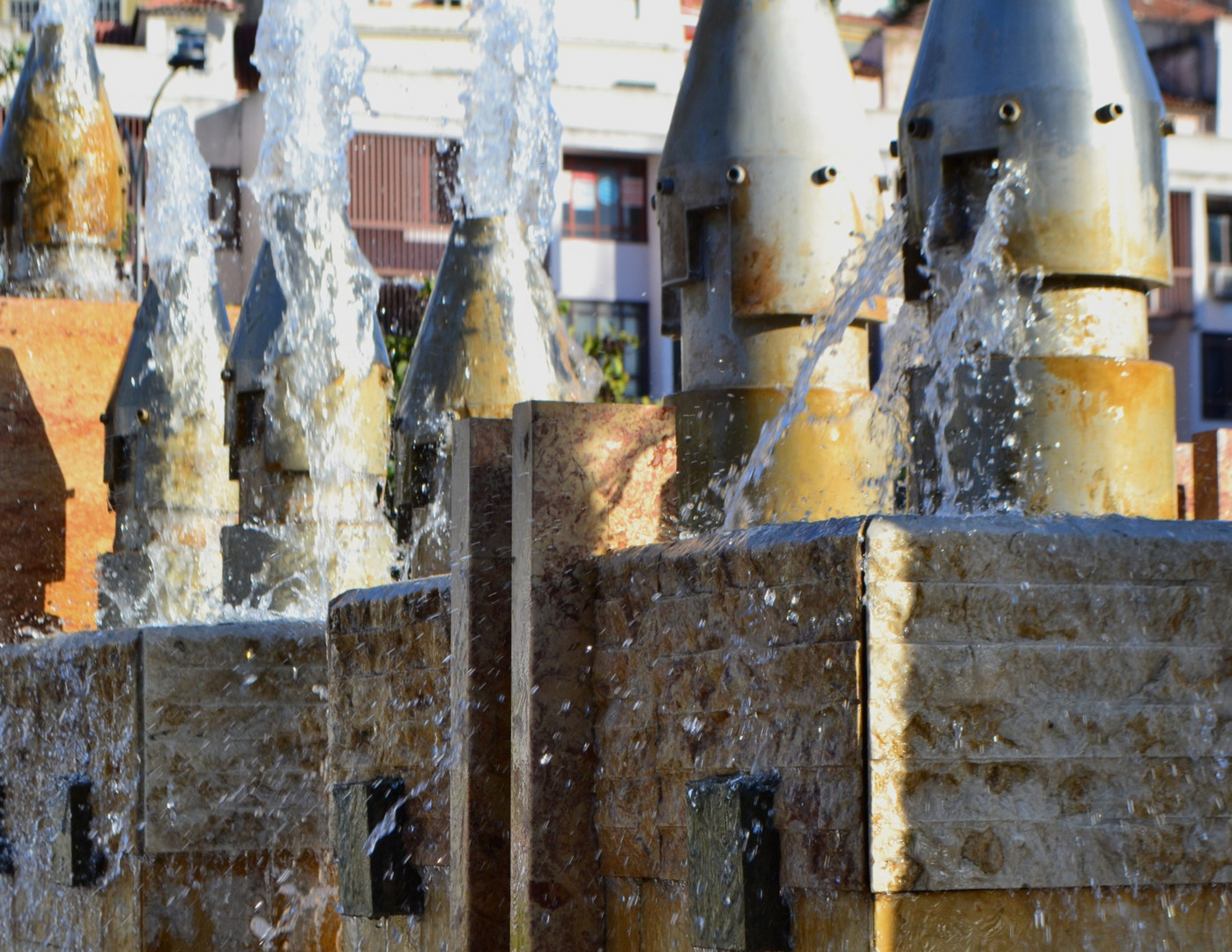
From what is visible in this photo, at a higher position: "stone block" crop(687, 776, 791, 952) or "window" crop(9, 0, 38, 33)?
"window" crop(9, 0, 38, 33)

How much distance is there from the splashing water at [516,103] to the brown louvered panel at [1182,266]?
70.2ft

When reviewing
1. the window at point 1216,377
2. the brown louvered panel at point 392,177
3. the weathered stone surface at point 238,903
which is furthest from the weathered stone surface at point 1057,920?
the window at point 1216,377

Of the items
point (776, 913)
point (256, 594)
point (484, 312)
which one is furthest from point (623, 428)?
point (256, 594)

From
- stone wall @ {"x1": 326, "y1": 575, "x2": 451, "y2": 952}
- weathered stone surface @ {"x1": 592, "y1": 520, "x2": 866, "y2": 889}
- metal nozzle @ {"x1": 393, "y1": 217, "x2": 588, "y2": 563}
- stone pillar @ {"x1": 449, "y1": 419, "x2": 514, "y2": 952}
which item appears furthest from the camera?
metal nozzle @ {"x1": 393, "y1": 217, "x2": 588, "y2": 563}

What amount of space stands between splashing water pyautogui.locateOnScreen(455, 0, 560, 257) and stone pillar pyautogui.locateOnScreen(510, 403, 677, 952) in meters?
4.58

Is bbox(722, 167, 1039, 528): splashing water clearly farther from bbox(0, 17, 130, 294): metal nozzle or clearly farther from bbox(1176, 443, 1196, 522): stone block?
bbox(0, 17, 130, 294): metal nozzle

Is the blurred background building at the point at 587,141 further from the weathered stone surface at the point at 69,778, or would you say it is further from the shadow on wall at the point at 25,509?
the weathered stone surface at the point at 69,778

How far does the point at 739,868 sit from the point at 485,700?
4.32ft

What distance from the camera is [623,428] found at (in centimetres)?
521

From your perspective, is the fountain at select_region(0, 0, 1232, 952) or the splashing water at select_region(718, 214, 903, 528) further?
the splashing water at select_region(718, 214, 903, 528)

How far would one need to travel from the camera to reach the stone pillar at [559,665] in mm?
5078

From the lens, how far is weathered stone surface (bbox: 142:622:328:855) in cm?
703

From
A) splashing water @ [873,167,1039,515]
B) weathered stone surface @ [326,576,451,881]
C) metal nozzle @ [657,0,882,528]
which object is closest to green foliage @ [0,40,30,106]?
metal nozzle @ [657,0,882,528]

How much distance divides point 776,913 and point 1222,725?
2.98 feet
